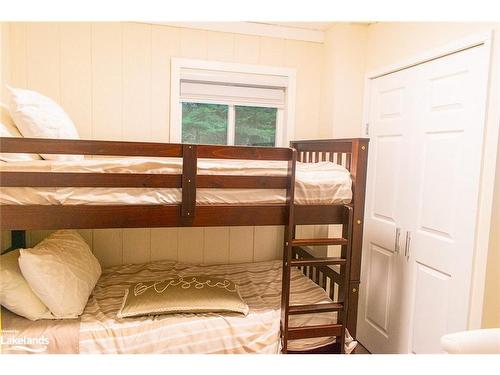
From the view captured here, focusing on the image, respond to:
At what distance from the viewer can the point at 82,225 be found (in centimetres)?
156

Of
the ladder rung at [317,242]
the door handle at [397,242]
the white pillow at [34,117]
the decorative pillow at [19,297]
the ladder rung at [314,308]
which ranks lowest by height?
the ladder rung at [314,308]

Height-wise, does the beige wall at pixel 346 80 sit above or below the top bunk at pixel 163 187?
above

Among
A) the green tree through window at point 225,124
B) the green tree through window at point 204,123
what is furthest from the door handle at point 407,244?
the green tree through window at point 204,123

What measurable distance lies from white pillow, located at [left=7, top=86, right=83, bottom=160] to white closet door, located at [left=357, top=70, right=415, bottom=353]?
6.43ft

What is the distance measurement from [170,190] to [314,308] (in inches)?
36.3

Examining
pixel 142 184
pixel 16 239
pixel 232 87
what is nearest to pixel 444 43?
pixel 232 87

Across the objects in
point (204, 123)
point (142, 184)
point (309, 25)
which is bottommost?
point (142, 184)

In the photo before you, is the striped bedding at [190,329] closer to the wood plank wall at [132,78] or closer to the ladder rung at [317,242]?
the ladder rung at [317,242]

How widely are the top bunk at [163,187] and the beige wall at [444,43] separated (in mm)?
628

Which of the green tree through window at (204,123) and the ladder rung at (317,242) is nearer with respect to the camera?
the ladder rung at (317,242)

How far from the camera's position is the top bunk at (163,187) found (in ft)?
4.98

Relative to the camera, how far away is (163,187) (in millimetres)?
1624

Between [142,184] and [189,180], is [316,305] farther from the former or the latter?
[142,184]

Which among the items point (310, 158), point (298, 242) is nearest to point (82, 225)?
point (298, 242)
